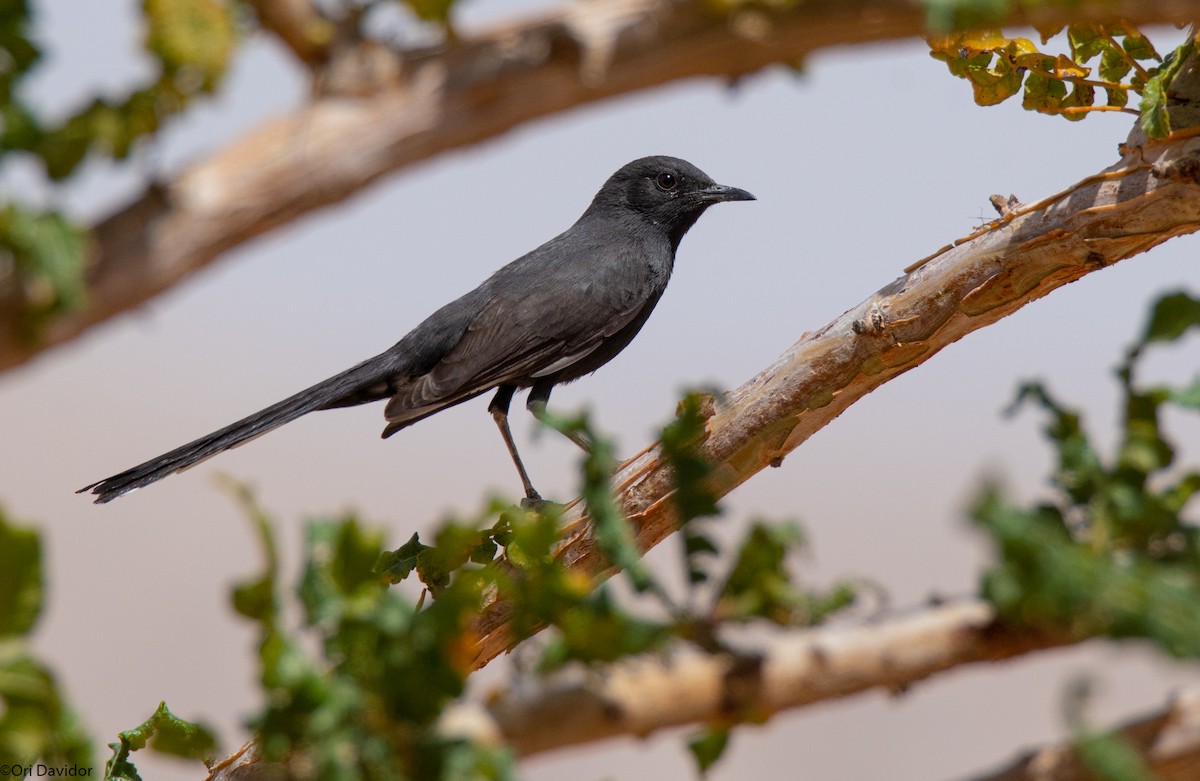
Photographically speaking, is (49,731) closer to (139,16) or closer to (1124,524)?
(139,16)

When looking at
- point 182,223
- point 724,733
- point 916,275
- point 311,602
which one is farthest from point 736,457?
point 182,223

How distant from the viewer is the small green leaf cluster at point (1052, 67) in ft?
11.4

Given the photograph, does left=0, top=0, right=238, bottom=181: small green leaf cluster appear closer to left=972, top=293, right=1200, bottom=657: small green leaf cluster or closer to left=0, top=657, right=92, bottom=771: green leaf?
left=0, top=657, right=92, bottom=771: green leaf

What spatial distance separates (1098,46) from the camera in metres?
3.51

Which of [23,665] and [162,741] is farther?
[162,741]

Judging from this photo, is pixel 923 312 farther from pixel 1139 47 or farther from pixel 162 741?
pixel 162 741

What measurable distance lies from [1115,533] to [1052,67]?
2.36 metres

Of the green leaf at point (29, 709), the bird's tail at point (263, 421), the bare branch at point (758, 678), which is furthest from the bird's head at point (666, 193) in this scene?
the green leaf at point (29, 709)

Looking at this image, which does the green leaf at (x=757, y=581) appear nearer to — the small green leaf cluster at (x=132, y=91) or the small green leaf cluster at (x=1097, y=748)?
the small green leaf cluster at (x=1097, y=748)

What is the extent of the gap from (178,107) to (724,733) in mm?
1241

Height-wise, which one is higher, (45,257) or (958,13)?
(45,257)

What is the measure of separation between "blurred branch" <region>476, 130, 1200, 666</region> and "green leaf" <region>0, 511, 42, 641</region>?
195 centimetres

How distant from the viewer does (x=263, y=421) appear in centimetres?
491

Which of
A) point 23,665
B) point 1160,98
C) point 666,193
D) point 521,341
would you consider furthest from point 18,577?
point 666,193
